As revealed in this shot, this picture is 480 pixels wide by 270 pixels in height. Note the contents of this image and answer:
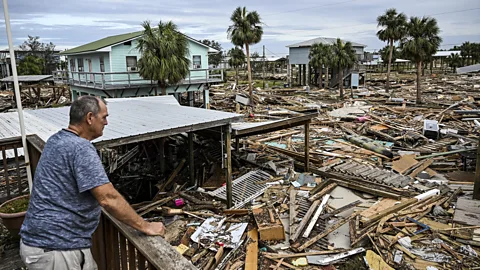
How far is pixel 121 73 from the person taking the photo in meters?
22.4

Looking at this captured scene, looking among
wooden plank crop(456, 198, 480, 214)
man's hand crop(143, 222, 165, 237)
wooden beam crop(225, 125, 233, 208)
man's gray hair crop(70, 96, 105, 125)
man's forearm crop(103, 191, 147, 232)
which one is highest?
man's gray hair crop(70, 96, 105, 125)

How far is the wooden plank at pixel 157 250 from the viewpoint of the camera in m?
1.83

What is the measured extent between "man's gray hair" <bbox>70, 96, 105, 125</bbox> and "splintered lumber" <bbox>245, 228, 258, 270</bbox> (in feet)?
17.7

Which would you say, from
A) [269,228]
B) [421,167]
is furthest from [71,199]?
[421,167]

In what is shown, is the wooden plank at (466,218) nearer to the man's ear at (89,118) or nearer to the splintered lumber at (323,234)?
the splintered lumber at (323,234)

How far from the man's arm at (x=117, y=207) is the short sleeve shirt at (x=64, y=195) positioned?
0.15 ft

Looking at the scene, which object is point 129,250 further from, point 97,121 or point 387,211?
point 387,211

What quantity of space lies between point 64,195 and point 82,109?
21.1 inches

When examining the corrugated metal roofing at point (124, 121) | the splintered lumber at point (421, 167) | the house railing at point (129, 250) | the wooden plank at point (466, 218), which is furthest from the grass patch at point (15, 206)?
the splintered lumber at point (421, 167)

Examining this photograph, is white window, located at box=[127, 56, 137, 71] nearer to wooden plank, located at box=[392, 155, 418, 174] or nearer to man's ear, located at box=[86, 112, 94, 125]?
wooden plank, located at box=[392, 155, 418, 174]

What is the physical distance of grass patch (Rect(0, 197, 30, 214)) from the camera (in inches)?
178

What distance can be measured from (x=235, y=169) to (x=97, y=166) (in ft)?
33.4

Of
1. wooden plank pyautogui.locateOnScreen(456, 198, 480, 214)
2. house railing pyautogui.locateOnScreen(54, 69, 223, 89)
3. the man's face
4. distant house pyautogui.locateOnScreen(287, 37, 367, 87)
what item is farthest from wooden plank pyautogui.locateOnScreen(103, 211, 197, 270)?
distant house pyautogui.locateOnScreen(287, 37, 367, 87)

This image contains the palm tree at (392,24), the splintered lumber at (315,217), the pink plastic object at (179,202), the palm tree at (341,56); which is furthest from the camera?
the palm tree at (392,24)
